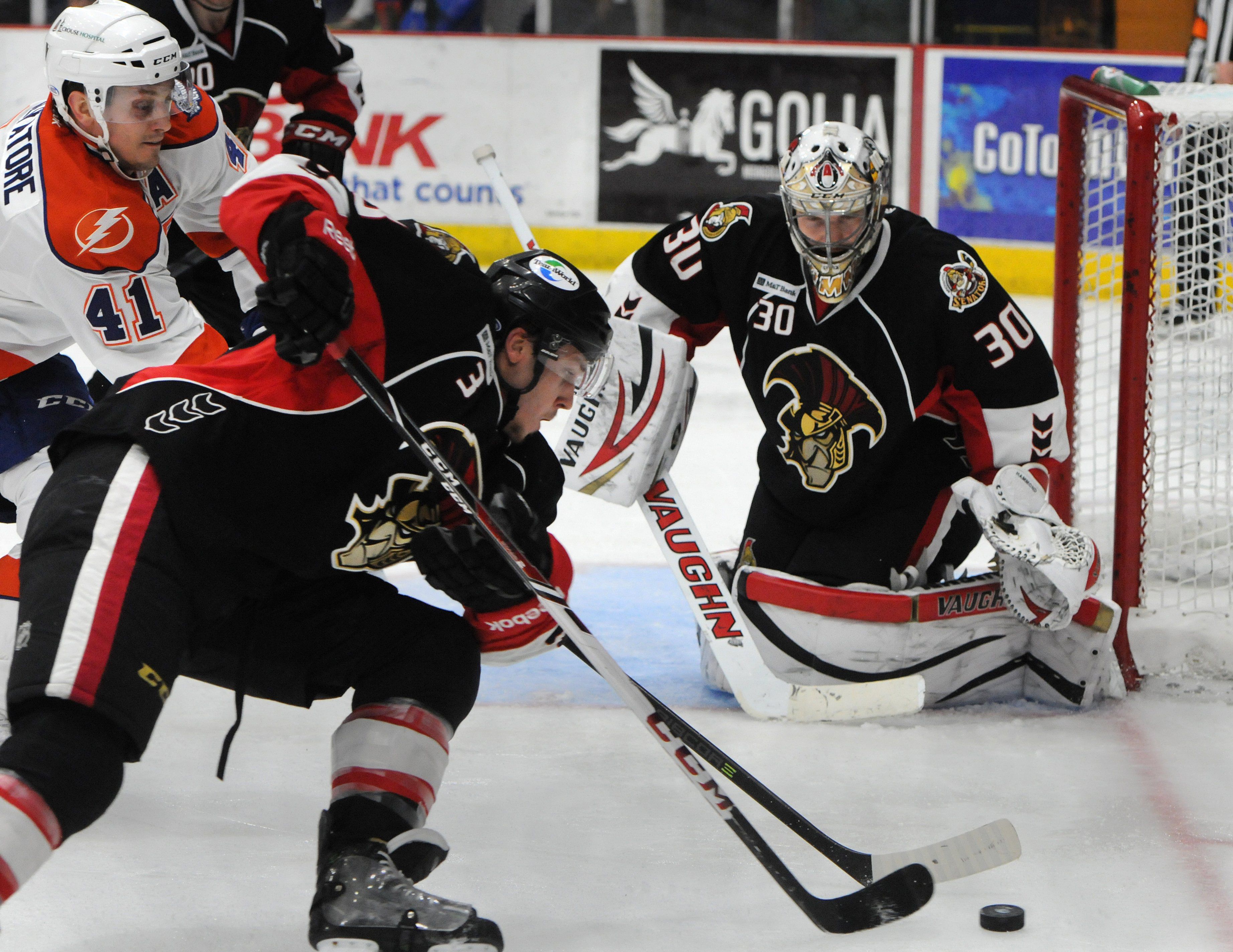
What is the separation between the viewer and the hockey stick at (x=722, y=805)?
72.0 inches

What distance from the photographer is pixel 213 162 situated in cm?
265

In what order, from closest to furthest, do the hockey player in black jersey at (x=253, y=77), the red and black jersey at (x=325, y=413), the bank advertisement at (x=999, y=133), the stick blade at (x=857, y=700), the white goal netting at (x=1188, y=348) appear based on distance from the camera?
the red and black jersey at (x=325, y=413), the stick blade at (x=857, y=700), the white goal netting at (x=1188, y=348), the hockey player in black jersey at (x=253, y=77), the bank advertisement at (x=999, y=133)

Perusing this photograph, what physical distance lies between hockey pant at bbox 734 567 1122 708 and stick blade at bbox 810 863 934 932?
2.53 ft

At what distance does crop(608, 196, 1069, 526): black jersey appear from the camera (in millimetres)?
2600

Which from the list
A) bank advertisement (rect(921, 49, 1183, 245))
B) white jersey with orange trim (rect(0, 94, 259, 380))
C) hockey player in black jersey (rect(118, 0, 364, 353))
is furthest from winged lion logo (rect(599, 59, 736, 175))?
white jersey with orange trim (rect(0, 94, 259, 380))

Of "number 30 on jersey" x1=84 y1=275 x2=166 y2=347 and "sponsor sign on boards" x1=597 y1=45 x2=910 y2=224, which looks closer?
"number 30 on jersey" x1=84 y1=275 x2=166 y2=347

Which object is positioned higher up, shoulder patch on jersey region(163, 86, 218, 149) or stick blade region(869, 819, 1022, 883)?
shoulder patch on jersey region(163, 86, 218, 149)

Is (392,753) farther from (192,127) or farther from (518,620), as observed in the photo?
(192,127)

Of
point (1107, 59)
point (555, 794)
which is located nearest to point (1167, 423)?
point (555, 794)

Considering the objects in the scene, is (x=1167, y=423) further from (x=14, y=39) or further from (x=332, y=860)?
(x=14, y=39)

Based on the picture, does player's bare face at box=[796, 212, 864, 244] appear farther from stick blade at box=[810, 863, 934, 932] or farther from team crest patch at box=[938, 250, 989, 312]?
stick blade at box=[810, 863, 934, 932]

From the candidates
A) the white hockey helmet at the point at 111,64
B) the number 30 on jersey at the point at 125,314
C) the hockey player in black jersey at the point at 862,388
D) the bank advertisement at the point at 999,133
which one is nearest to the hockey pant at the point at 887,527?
the hockey player in black jersey at the point at 862,388

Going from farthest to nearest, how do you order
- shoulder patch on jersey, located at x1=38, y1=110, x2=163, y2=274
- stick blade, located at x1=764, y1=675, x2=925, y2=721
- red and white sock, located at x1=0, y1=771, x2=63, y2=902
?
stick blade, located at x1=764, y1=675, x2=925, y2=721
shoulder patch on jersey, located at x1=38, y1=110, x2=163, y2=274
red and white sock, located at x1=0, y1=771, x2=63, y2=902

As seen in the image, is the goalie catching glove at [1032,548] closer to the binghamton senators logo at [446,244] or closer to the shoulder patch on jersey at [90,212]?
the binghamton senators logo at [446,244]
